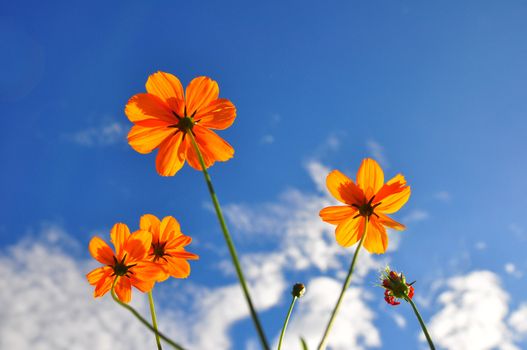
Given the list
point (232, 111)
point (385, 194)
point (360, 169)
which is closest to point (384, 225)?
point (385, 194)

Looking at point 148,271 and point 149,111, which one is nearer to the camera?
point 148,271

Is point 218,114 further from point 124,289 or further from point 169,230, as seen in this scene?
point 124,289

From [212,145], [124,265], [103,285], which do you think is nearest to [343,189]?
[212,145]

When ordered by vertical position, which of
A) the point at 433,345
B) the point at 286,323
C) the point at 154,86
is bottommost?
the point at 433,345

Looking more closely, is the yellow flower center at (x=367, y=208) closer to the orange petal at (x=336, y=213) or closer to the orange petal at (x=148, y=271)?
the orange petal at (x=336, y=213)

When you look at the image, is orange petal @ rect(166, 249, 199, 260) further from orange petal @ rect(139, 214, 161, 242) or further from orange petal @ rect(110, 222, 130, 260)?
orange petal @ rect(110, 222, 130, 260)

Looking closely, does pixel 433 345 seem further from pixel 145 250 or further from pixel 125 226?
pixel 125 226

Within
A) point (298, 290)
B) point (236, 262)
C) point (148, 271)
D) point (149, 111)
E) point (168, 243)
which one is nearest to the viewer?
point (236, 262)
